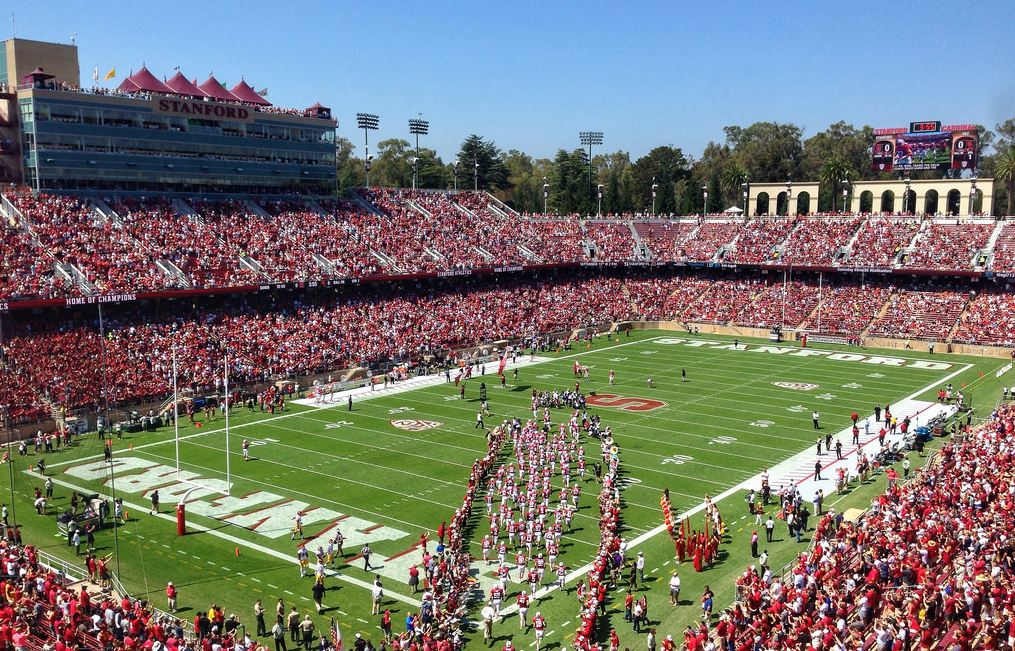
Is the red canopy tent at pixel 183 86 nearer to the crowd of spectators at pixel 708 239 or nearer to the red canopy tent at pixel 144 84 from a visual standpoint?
the red canopy tent at pixel 144 84

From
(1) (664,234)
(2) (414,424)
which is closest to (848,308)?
(1) (664,234)

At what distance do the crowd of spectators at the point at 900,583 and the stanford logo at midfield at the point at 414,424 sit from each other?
1716cm

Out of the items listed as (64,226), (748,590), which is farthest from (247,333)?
(748,590)

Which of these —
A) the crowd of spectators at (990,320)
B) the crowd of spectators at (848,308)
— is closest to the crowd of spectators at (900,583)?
the crowd of spectators at (990,320)

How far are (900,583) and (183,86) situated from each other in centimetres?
5045

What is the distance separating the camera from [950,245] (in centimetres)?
6019

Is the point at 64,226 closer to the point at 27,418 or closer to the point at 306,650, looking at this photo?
the point at 27,418

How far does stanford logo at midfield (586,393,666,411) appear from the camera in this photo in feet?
126

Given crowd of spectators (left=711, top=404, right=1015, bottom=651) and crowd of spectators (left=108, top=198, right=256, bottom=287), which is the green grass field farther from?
crowd of spectators (left=108, top=198, right=256, bottom=287)

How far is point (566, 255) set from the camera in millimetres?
70312

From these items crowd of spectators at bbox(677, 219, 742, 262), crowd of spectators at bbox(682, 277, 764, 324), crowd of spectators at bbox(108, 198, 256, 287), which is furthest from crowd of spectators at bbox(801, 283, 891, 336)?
crowd of spectators at bbox(108, 198, 256, 287)

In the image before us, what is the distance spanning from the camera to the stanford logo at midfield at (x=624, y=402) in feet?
126

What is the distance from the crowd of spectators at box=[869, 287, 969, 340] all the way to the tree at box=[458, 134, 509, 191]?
159 ft

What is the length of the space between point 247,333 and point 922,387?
33.5 meters
